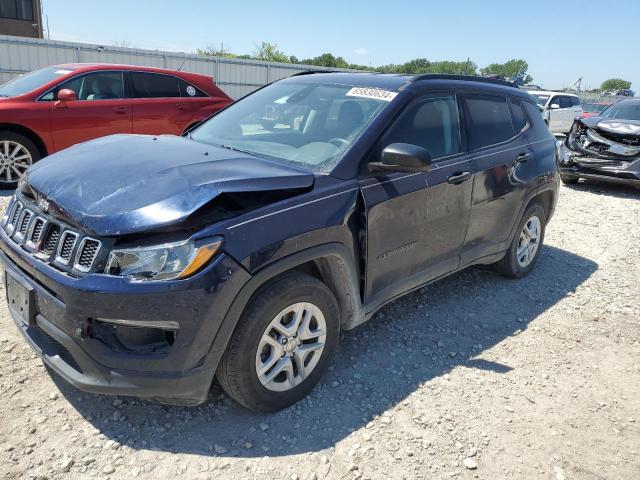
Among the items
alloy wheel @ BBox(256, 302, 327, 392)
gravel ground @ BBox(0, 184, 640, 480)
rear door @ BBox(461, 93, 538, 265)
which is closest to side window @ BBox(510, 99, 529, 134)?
rear door @ BBox(461, 93, 538, 265)

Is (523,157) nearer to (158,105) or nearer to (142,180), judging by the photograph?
(142,180)

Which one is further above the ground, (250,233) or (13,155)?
(250,233)

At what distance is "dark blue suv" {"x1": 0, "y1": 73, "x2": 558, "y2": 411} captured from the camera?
2.31 m

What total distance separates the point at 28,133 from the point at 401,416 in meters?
6.30

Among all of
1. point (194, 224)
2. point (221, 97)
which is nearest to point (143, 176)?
point (194, 224)

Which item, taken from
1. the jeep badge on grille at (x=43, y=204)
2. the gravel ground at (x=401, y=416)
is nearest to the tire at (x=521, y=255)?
the gravel ground at (x=401, y=416)

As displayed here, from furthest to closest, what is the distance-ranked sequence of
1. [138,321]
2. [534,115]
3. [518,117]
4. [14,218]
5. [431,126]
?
[534,115], [518,117], [431,126], [14,218], [138,321]

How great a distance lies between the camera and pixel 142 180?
258 centimetres

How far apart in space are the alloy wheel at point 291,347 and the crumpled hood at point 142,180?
26.8 inches

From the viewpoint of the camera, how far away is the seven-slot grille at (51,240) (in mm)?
2336

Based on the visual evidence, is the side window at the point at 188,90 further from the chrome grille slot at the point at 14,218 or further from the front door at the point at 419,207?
the chrome grille slot at the point at 14,218

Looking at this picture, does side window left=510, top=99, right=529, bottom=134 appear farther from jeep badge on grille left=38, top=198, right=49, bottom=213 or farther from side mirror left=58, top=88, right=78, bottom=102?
side mirror left=58, top=88, right=78, bottom=102

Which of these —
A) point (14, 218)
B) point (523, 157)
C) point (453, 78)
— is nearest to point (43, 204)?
point (14, 218)

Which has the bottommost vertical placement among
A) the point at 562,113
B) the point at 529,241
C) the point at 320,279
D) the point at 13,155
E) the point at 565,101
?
the point at 529,241
